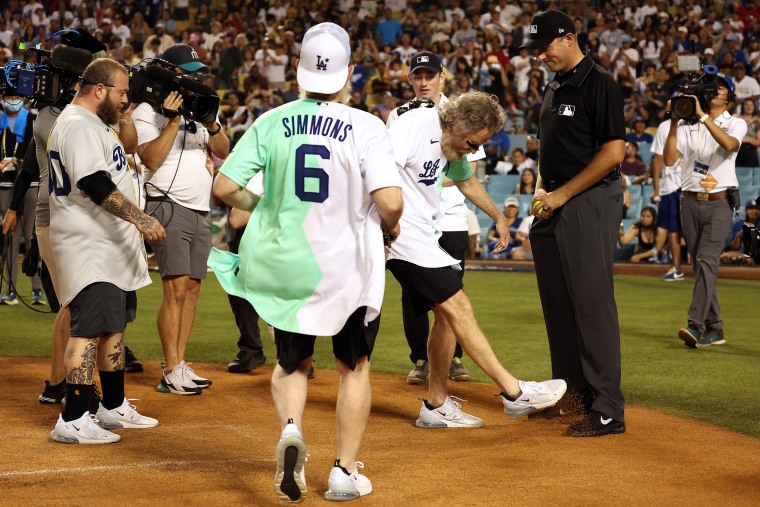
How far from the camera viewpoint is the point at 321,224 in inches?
184

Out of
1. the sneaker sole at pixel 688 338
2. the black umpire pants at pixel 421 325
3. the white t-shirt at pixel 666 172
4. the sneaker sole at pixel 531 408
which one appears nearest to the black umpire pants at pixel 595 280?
the sneaker sole at pixel 531 408

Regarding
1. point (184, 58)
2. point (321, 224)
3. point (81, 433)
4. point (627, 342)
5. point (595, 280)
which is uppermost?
point (184, 58)

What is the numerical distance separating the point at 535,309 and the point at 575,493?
781 cm

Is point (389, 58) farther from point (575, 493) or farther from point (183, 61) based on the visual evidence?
point (575, 493)

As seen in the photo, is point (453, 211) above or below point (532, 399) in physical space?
above

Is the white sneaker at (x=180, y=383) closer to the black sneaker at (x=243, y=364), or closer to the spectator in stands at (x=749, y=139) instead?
the black sneaker at (x=243, y=364)

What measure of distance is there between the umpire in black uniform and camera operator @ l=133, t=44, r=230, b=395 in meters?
2.64

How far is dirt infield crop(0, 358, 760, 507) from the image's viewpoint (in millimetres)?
4844

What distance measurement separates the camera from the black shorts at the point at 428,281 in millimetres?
6176

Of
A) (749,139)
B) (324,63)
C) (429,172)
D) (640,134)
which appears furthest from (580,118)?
(640,134)

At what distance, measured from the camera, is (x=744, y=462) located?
18.3ft

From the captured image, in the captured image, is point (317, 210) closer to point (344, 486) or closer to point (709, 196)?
point (344, 486)

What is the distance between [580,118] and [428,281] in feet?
4.78

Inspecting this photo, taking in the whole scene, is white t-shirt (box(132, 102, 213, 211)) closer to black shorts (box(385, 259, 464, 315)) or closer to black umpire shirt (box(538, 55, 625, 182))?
black shorts (box(385, 259, 464, 315))
